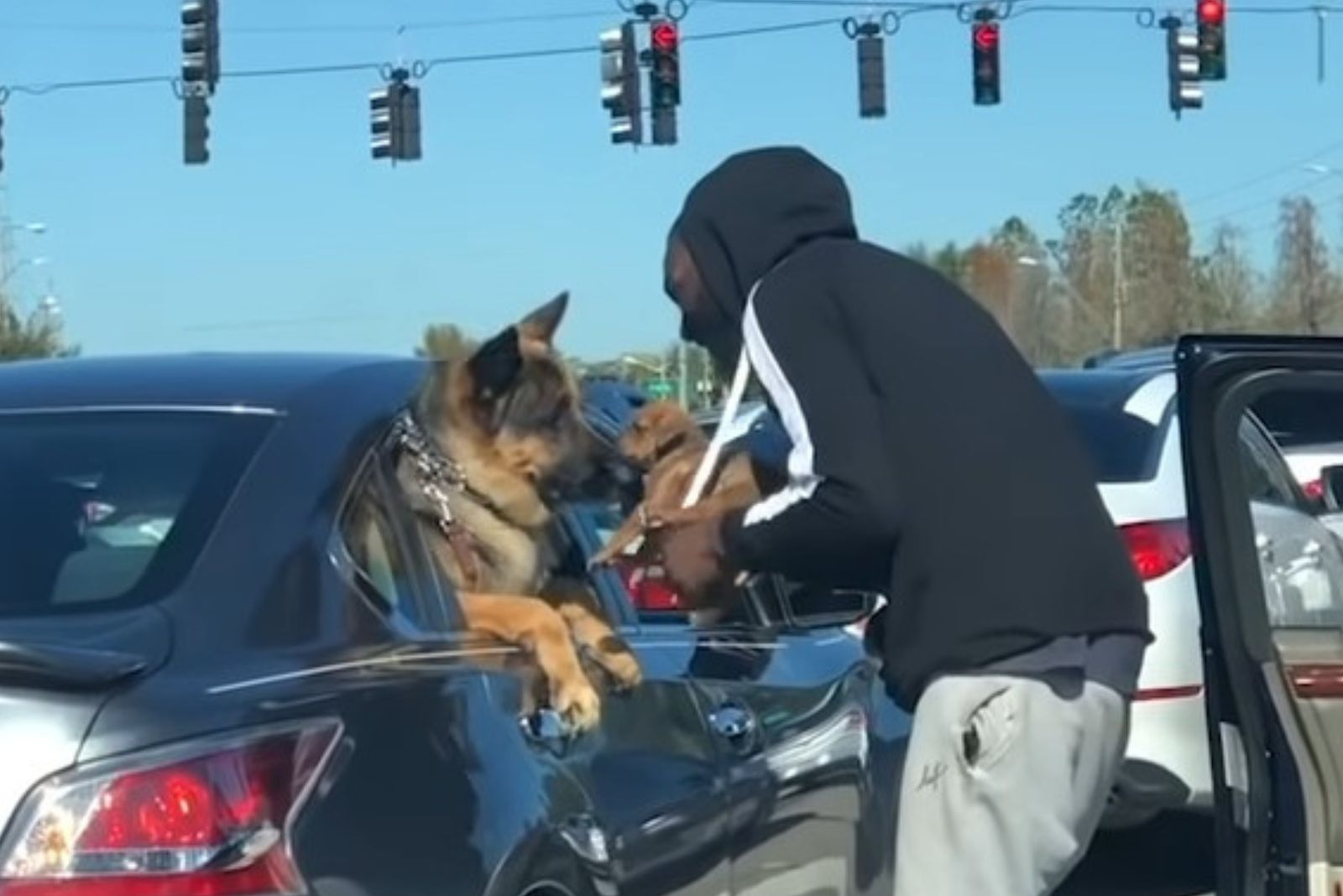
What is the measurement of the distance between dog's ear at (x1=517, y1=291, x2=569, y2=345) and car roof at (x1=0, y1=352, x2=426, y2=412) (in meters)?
0.39

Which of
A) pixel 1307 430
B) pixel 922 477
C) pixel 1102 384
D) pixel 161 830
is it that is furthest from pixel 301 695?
pixel 1102 384

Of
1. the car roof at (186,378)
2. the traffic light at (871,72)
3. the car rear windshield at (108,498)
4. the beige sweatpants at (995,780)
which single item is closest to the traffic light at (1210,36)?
the traffic light at (871,72)

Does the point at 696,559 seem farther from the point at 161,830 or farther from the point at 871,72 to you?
the point at 871,72

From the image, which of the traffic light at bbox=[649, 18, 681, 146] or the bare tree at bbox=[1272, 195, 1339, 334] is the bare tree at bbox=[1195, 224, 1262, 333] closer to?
the bare tree at bbox=[1272, 195, 1339, 334]

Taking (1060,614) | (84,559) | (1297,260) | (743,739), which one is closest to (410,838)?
(84,559)

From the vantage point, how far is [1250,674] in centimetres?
482

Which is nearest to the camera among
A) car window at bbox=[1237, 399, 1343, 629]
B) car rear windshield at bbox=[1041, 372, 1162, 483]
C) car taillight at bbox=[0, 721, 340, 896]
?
car taillight at bbox=[0, 721, 340, 896]

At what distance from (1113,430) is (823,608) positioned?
3363 millimetres

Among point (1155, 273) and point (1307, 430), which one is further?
point (1155, 273)

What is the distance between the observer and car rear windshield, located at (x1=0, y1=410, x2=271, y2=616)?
422 cm

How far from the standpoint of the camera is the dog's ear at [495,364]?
206 inches

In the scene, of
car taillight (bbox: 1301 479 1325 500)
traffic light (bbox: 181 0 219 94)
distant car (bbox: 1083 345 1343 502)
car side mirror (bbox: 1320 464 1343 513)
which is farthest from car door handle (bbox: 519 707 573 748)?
traffic light (bbox: 181 0 219 94)

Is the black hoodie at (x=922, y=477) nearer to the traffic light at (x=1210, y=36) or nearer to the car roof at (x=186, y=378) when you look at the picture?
the car roof at (x=186, y=378)

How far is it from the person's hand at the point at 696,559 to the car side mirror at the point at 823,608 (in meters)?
1.52
